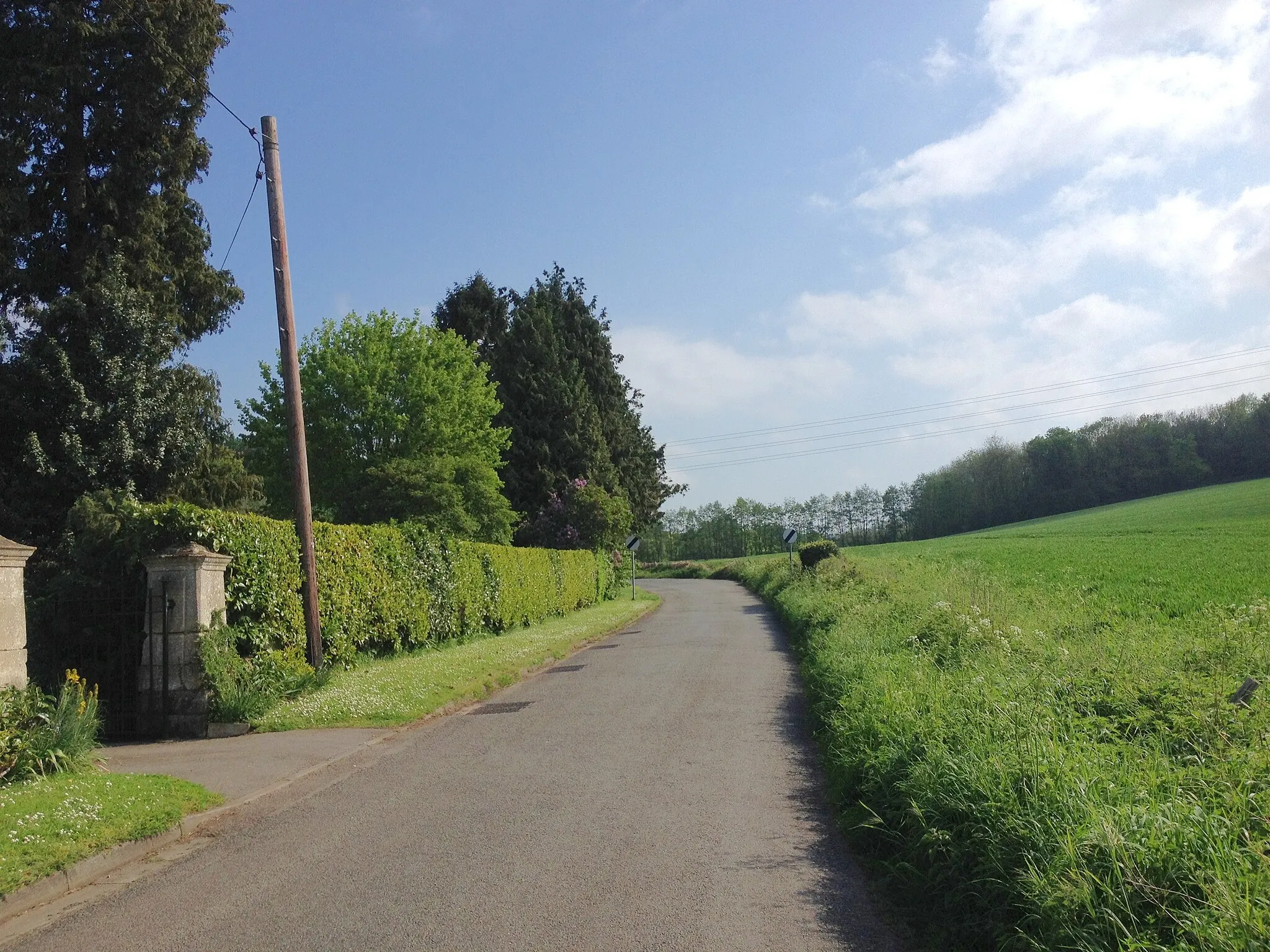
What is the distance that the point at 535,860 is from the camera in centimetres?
573

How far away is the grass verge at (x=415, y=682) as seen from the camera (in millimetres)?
11484

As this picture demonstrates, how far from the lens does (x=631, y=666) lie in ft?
55.7

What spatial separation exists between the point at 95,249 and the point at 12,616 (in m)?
16.5

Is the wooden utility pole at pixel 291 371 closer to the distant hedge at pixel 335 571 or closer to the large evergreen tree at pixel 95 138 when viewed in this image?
the distant hedge at pixel 335 571

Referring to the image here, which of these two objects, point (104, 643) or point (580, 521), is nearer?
point (104, 643)

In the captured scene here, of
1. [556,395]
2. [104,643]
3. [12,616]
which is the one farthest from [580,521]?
[12,616]

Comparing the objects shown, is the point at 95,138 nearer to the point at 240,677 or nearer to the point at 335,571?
the point at 335,571

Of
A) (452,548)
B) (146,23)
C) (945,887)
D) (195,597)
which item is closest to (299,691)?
(195,597)

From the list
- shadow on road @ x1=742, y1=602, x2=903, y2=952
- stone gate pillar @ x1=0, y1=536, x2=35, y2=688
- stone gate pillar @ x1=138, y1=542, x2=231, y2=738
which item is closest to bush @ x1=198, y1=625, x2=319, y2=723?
stone gate pillar @ x1=138, y1=542, x2=231, y2=738

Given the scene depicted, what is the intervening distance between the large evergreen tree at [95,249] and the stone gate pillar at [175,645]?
10399 mm

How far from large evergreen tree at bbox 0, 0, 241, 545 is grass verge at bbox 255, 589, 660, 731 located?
854cm

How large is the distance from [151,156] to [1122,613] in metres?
23.7

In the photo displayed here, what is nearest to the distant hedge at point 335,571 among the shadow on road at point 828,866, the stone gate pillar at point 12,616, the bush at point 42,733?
the stone gate pillar at point 12,616

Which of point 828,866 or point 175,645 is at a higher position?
point 175,645
